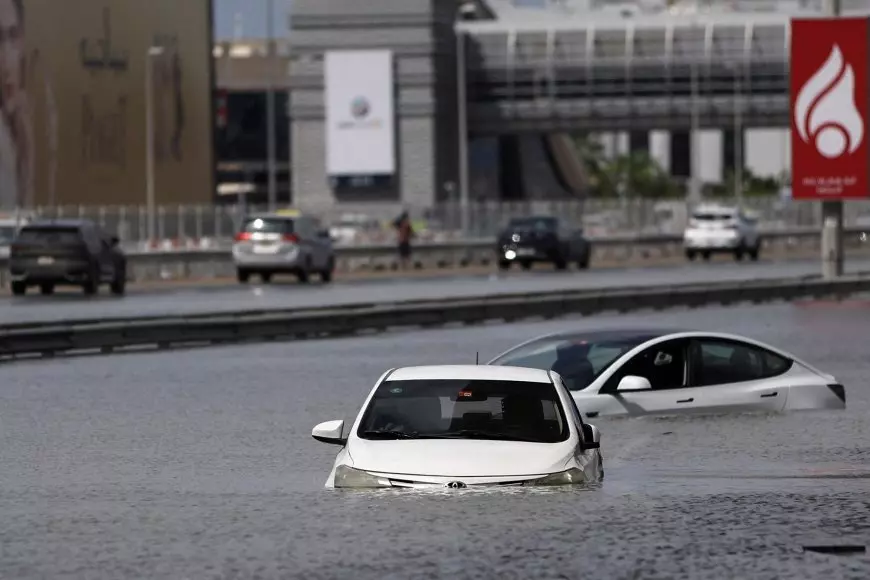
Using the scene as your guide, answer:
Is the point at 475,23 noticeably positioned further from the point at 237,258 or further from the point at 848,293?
the point at 848,293

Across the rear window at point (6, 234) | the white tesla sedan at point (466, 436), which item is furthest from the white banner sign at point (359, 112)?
the white tesla sedan at point (466, 436)

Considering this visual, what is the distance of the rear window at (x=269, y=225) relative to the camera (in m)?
52.0

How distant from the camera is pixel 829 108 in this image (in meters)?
45.6

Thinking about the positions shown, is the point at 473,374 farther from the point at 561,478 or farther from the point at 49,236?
the point at 49,236

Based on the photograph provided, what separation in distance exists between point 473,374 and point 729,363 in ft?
23.7

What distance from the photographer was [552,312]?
37.4 meters

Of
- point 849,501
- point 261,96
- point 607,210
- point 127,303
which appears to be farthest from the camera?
point 261,96

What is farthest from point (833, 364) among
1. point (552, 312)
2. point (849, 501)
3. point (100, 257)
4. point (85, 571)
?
point (100, 257)

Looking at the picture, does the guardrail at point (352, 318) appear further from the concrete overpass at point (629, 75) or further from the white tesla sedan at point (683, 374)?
the concrete overpass at point (629, 75)

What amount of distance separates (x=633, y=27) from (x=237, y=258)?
209 feet

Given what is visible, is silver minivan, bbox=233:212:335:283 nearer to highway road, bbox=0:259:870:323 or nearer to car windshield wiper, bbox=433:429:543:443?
highway road, bbox=0:259:870:323

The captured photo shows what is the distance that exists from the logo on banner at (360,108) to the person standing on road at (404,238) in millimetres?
40967

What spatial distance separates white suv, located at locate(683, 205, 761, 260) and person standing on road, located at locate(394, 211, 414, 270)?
12.3m

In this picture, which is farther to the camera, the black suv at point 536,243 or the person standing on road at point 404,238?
the black suv at point 536,243
